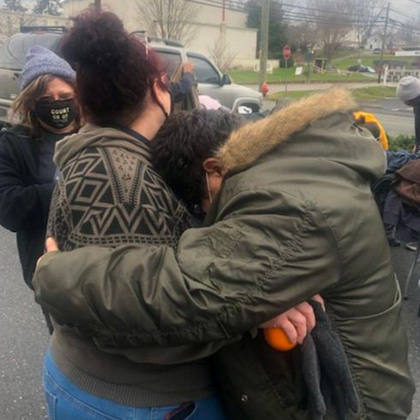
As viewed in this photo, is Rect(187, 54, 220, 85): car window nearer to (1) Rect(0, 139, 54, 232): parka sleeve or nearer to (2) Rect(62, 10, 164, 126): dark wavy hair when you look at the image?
(1) Rect(0, 139, 54, 232): parka sleeve

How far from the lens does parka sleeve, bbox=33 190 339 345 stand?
100 centimetres

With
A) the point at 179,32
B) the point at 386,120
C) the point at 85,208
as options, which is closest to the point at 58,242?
the point at 85,208

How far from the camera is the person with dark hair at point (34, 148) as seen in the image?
2.18 metres

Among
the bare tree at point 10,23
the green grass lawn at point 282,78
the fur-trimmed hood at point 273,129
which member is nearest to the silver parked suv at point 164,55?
the fur-trimmed hood at point 273,129

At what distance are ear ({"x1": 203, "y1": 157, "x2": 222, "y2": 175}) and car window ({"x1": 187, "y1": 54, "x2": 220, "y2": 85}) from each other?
424 inches

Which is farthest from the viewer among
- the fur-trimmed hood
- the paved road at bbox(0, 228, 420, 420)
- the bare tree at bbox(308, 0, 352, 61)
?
the bare tree at bbox(308, 0, 352, 61)

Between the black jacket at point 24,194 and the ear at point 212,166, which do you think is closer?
the ear at point 212,166

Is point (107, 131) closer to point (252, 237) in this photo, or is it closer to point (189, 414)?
point (252, 237)

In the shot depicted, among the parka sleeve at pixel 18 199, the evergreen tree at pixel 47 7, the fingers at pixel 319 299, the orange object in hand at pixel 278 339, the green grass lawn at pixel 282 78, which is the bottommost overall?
the green grass lawn at pixel 282 78

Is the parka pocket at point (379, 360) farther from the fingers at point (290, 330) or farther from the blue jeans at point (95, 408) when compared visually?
the blue jeans at point (95, 408)

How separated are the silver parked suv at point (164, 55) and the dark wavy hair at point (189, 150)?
250 inches

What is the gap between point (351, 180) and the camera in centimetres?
109

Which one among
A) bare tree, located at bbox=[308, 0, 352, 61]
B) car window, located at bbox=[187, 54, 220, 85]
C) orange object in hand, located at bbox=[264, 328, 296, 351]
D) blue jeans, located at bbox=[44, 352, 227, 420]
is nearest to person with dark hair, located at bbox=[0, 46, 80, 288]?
blue jeans, located at bbox=[44, 352, 227, 420]

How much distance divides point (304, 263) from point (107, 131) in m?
0.58
